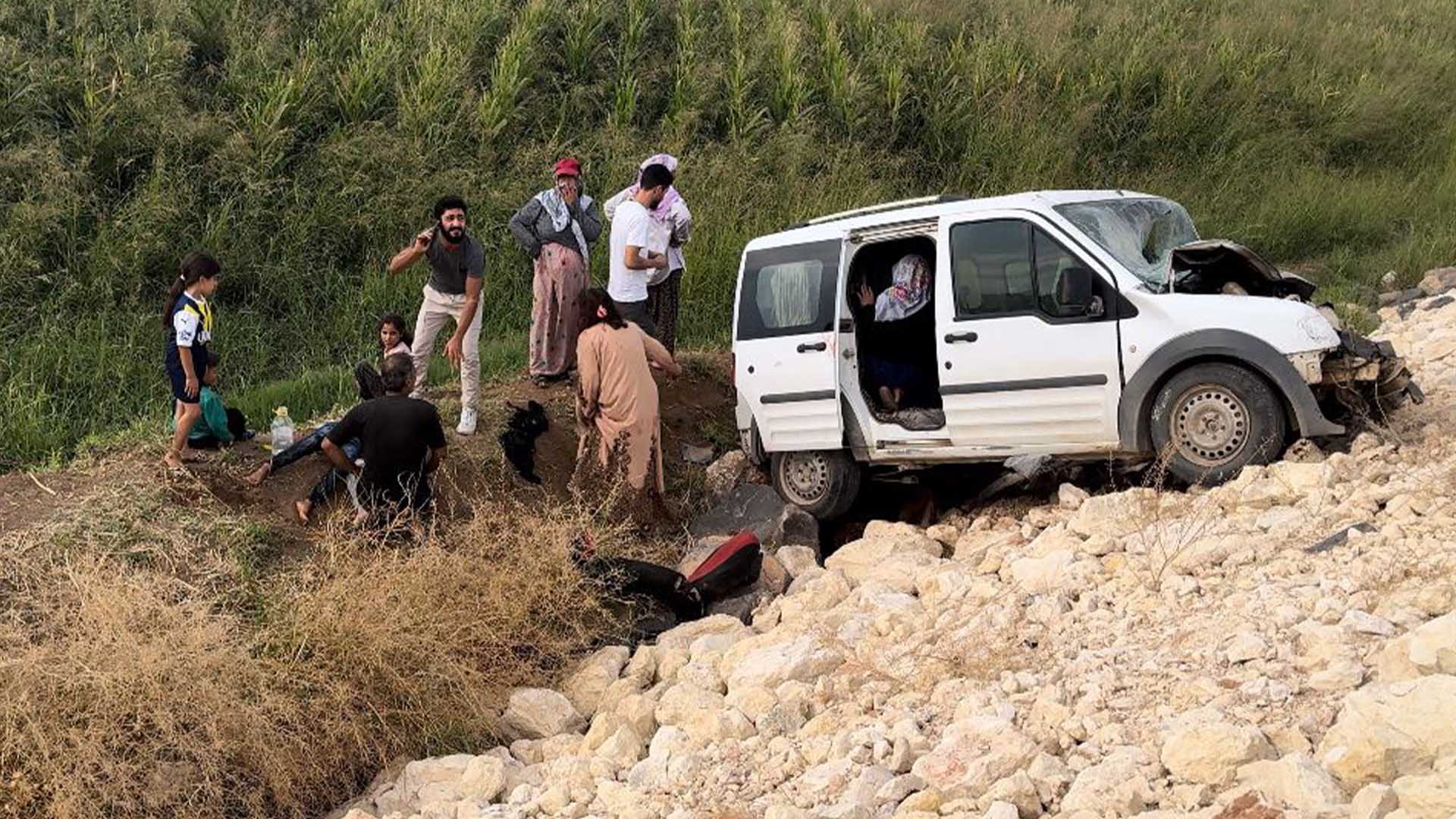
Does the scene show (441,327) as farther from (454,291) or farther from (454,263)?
(454,263)

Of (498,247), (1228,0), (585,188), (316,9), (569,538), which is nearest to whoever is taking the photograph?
(569,538)

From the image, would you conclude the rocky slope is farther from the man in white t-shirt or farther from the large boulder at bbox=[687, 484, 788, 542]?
the man in white t-shirt

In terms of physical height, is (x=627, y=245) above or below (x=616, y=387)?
above

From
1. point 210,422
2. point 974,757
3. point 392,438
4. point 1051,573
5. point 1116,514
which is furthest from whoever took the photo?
point 210,422

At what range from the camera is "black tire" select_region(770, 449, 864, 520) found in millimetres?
9516

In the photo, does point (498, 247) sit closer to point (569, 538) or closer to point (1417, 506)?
point (569, 538)

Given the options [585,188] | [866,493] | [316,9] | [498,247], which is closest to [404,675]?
[866,493]

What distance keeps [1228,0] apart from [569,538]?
62.2 feet

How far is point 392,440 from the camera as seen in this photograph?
8086 mm

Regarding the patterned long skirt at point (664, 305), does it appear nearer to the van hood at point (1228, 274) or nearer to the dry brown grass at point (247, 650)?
the dry brown grass at point (247, 650)

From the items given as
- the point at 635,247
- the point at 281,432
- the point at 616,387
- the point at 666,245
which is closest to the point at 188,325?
the point at 281,432

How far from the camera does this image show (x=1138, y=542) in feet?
23.9

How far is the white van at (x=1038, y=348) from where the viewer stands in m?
8.03

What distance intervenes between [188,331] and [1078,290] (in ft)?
16.5
